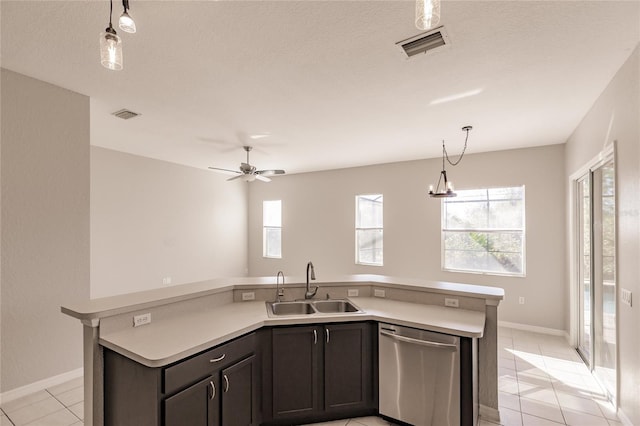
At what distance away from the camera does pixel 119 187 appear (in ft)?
18.1

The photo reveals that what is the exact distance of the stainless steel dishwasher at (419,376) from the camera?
7.12ft

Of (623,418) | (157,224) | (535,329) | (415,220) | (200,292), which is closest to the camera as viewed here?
(623,418)

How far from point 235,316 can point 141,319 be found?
0.65 m

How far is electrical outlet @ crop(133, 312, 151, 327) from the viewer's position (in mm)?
2164

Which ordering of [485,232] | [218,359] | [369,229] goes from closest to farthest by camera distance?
[218,359], [485,232], [369,229]

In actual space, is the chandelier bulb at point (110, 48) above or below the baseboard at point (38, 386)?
above

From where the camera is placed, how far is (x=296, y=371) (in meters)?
2.37

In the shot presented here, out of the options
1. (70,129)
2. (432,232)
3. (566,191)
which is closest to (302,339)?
(70,129)

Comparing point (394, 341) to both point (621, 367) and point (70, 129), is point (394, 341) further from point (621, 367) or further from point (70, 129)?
point (70, 129)

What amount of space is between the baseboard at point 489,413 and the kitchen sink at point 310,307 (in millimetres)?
1323

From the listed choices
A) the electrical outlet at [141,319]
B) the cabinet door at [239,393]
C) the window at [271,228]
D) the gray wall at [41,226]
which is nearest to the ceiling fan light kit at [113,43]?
the electrical outlet at [141,319]

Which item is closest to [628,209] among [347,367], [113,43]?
[347,367]

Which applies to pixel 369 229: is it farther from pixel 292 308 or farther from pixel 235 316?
pixel 235 316

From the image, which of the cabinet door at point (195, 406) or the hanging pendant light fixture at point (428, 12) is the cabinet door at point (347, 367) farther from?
the hanging pendant light fixture at point (428, 12)
